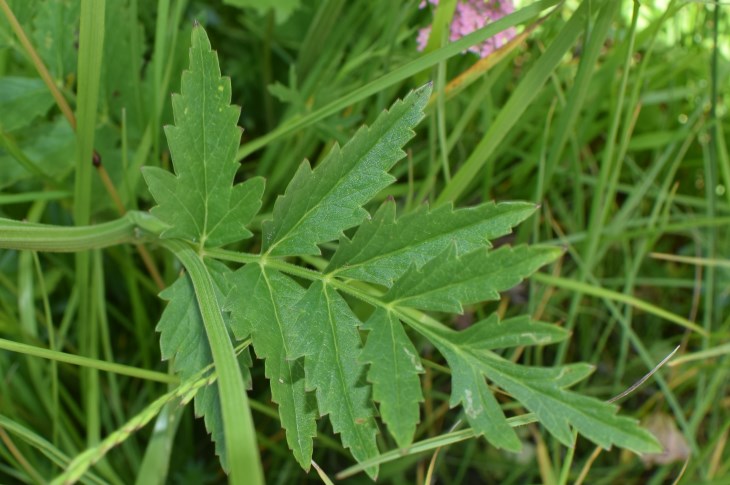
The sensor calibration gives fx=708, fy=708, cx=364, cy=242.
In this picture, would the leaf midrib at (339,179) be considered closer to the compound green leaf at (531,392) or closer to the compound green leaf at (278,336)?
the compound green leaf at (278,336)

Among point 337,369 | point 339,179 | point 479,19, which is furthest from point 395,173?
point 337,369

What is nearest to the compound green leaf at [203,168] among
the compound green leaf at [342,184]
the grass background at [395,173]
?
the compound green leaf at [342,184]

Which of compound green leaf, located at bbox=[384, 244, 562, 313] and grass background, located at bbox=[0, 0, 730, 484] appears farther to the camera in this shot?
grass background, located at bbox=[0, 0, 730, 484]

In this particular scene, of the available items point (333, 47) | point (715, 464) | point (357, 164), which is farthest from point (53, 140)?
point (715, 464)

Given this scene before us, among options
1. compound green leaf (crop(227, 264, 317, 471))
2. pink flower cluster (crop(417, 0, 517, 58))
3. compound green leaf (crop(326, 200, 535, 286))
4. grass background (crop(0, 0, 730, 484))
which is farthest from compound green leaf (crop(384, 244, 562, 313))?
pink flower cluster (crop(417, 0, 517, 58))

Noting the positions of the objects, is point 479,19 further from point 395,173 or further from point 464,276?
point 464,276

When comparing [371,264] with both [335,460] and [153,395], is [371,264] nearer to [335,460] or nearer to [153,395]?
[153,395]

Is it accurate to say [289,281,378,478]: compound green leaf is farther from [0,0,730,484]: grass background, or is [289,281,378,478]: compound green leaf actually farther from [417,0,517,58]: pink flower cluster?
[417,0,517,58]: pink flower cluster
